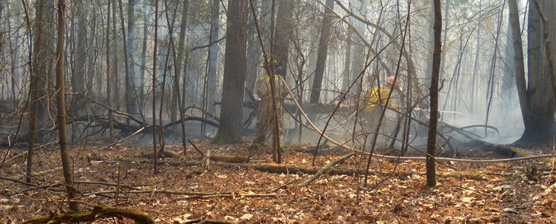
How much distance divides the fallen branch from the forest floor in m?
0.08

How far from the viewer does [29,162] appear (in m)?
5.05

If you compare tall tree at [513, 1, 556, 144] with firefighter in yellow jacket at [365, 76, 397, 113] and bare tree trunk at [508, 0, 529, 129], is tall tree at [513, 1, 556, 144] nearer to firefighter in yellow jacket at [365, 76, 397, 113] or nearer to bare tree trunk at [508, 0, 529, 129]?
bare tree trunk at [508, 0, 529, 129]

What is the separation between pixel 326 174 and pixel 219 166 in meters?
1.91

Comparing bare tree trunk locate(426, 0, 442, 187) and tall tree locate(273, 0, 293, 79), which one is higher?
tall tree locate(273, 0, 293, 79)

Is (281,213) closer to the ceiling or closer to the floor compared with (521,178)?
closer to the floor

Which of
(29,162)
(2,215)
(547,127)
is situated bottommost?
(2,215)

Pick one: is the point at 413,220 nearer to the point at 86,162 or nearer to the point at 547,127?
the point at 86,162

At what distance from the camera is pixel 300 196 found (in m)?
4.81

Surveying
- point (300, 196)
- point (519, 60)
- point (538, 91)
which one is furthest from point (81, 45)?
point (538, 91)

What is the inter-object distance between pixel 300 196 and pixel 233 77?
5.92 meters

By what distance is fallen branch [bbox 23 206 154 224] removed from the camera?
2.88m

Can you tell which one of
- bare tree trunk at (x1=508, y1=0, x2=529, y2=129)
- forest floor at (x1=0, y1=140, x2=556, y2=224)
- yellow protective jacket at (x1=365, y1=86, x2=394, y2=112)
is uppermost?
bare tree trunk at (x1=508, y1=0, x2=529, y2=129)

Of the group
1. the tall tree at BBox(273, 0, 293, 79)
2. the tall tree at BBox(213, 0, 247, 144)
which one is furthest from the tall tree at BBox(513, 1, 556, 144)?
the tall tree at BBox(213, 0, 247, 144)

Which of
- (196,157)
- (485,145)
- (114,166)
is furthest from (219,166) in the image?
(485,145)
